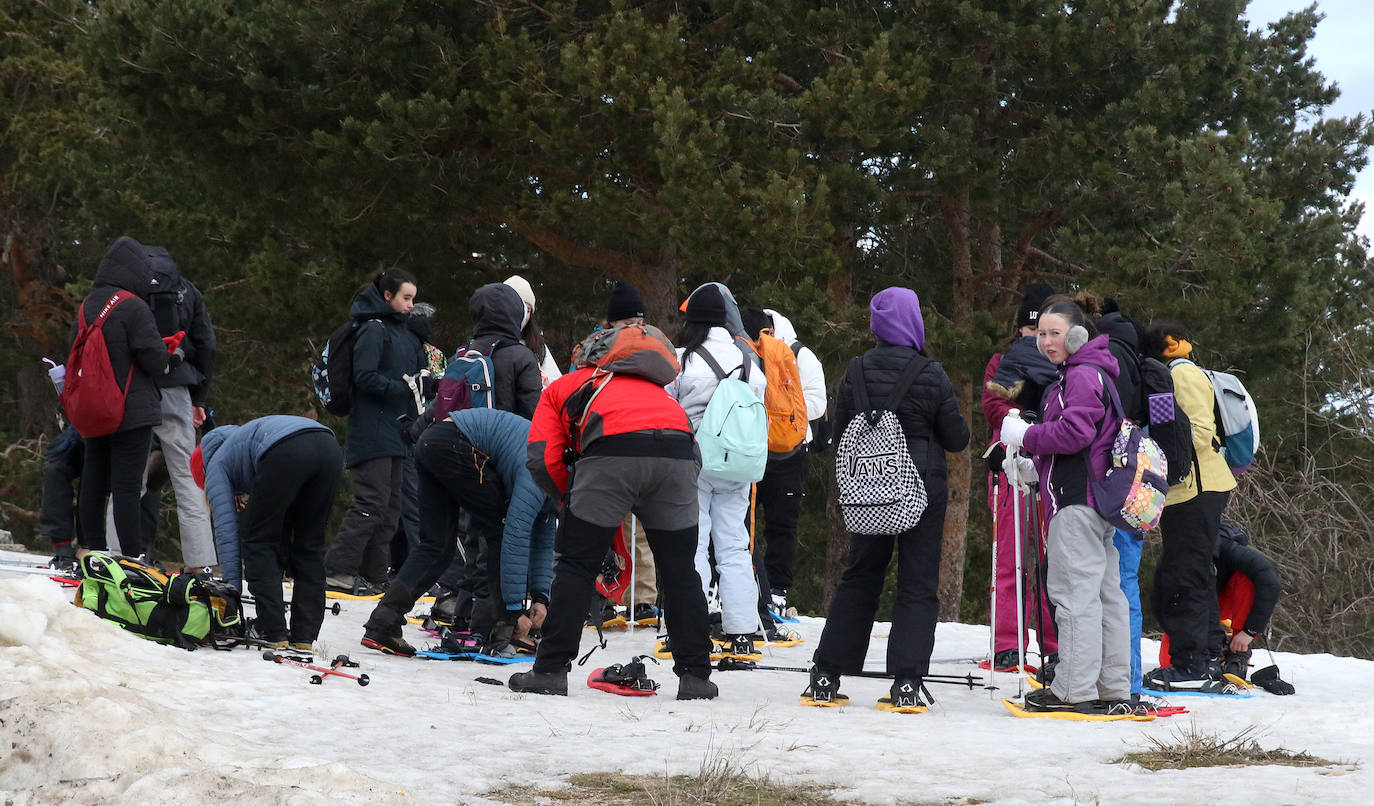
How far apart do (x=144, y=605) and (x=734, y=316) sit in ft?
11.8

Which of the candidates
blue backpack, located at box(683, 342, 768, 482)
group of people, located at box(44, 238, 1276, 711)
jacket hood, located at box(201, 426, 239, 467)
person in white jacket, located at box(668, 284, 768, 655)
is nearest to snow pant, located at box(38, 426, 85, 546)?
group of people, located at box(44, 238, 1276, 711)

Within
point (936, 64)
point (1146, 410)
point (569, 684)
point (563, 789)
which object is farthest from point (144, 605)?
point (936, 64)

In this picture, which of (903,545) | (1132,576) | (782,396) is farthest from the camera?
(782,396)

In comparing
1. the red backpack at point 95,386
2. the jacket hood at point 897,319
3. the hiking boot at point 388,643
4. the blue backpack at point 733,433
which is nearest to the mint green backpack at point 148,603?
the hiking boot at point 388,643

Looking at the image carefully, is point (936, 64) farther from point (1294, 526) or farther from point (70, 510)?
point (1294, 526)

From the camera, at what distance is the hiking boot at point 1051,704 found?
6297mm

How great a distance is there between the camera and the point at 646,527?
251 inches

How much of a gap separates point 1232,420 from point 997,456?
4.95 ft

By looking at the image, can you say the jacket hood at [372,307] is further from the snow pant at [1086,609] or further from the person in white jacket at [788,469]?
the snow pant at [1086,609]

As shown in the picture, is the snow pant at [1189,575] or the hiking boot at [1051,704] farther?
the snow pant at [1189,575]

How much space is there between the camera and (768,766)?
4715 millimetres

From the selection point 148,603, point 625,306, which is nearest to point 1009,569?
point 625,306

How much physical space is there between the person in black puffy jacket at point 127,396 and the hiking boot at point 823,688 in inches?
159

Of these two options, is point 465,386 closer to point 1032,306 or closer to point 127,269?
point 127,269
